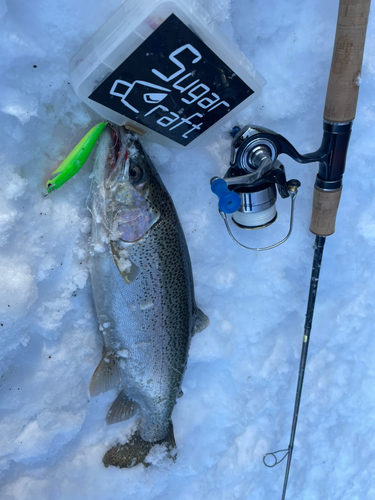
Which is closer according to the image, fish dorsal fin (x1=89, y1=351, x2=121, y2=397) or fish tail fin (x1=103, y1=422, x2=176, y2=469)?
fish dorsal fin (x1=89, y1=351, x2=121, y2=397)

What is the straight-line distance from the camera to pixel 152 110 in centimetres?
149

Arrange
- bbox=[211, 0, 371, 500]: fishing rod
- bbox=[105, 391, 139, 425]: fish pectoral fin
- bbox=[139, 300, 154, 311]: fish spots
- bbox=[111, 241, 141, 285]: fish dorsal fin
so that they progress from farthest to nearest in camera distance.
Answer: bbox=[105, 391, 139, 425]: fish pectoral fin
bbox=[139, 300, 154, 311]: fish spots
bbox=[111, 241, 141, 285]: fish dorsal fin
bbox=[211, 0, 371, 500]: fishing rod

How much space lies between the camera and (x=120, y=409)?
6.66ft

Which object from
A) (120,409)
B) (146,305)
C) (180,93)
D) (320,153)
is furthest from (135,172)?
(120,409)

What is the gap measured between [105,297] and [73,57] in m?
1.10

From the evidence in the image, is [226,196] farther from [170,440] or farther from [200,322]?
[170,440]

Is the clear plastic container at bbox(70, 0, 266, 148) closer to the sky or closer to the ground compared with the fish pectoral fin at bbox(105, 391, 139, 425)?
closer to the sky

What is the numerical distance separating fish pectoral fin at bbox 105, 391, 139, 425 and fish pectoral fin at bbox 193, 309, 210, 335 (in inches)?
21.4

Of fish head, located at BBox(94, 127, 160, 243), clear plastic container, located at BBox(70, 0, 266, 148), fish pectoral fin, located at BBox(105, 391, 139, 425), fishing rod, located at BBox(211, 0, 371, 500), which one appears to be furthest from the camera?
fish pectoral fin, located at BBox(105, 391, 139, 425)

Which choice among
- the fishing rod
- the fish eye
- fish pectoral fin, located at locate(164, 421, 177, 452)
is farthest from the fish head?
fish pectoral fin, located at locate(164, 421, 177, 452)

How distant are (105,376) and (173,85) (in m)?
1.50

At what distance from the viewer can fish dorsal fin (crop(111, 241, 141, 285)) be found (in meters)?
1.67

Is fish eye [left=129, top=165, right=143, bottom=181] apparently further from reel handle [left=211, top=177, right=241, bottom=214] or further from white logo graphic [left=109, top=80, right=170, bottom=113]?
reel handle [left=211, top=177, right=241, bottom=214]

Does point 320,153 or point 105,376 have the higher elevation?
point 320,153
